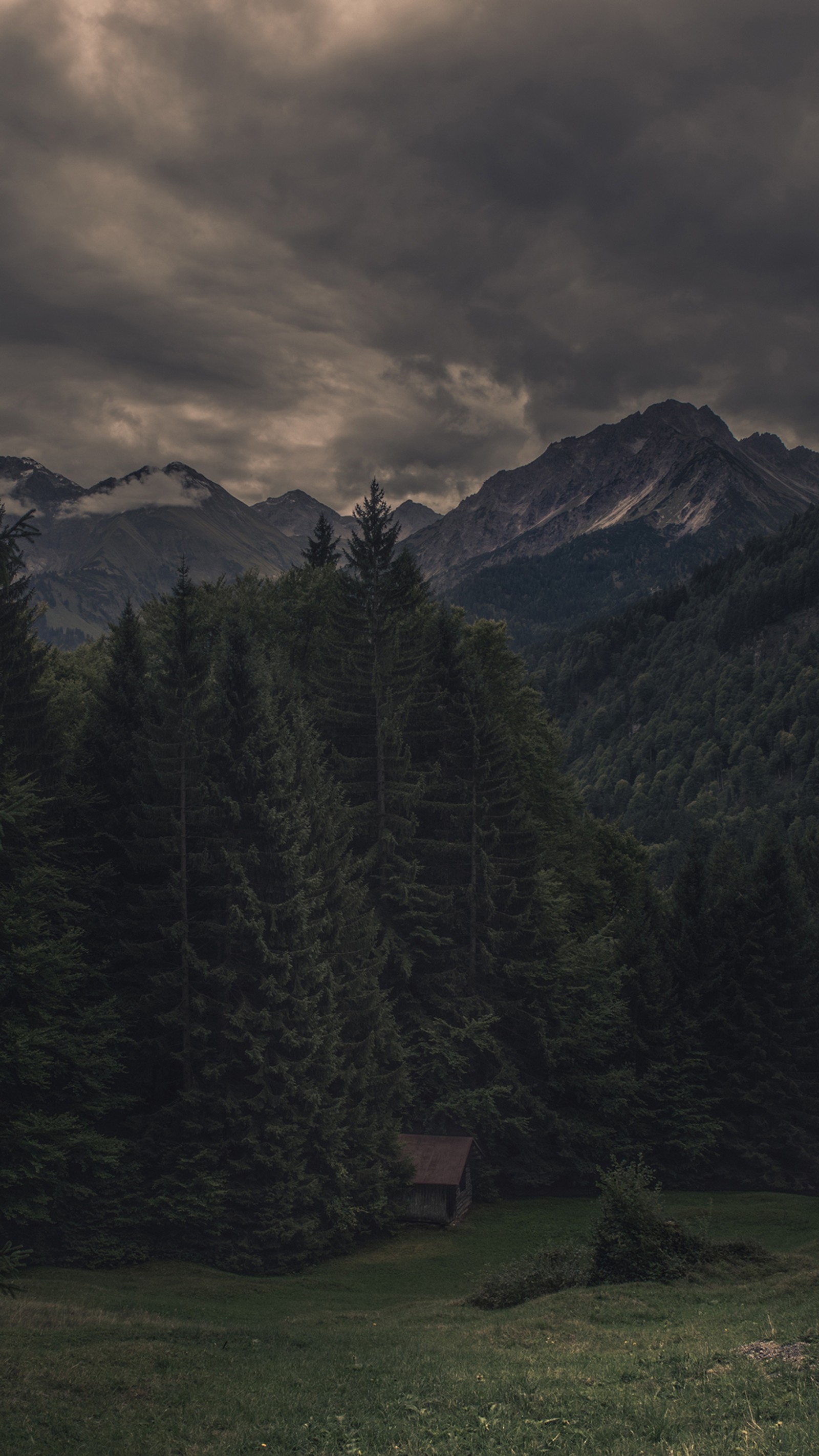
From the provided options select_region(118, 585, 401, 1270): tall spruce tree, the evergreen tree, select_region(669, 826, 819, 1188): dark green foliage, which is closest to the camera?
select_region(118, 585, 401, 1270): tall spruce tree

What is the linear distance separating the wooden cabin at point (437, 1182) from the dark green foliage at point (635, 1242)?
1488 centimetres

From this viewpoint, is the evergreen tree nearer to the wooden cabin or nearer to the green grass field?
the wooden cabin

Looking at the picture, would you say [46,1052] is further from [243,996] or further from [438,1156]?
[438,1156]

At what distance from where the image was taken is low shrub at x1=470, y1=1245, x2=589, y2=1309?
91.8ft

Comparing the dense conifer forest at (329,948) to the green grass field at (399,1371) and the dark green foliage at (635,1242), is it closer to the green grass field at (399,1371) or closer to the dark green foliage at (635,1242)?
the green grass field at (399,1371)

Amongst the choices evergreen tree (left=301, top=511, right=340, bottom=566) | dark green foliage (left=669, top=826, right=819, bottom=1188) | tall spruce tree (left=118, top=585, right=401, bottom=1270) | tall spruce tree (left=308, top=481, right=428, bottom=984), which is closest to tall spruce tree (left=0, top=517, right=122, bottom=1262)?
tall spruce tree (left=118, top=585, right=401, bottom=1270)

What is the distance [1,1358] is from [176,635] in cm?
2666

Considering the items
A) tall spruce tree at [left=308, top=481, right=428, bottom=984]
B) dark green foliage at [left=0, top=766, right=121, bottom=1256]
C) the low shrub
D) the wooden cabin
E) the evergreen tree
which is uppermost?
the evergreen tree

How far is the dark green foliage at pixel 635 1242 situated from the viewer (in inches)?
1107

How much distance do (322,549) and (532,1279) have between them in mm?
56514

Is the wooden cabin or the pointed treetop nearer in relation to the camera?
the wooden cabin

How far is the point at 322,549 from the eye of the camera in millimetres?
74375

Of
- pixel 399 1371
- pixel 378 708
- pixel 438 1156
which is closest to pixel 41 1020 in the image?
pixel 399 1371

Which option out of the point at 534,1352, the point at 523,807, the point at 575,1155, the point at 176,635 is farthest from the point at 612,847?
the point at 534,1352
